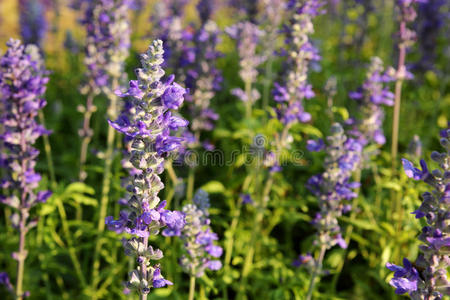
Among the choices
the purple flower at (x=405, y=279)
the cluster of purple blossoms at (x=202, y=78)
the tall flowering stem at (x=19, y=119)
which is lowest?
the purple flower at (x=405, y=279)

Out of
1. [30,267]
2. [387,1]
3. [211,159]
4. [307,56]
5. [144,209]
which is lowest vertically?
[30,267]

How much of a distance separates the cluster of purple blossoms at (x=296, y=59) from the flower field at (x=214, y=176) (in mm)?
18

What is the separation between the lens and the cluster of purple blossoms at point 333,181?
3688mm

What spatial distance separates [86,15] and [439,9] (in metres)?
5.87

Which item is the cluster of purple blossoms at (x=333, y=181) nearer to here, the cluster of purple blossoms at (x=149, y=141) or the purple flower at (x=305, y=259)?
the purple flower at (x=305, y=259)

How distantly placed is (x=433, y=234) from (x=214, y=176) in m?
3.95

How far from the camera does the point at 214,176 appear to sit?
6.29 m

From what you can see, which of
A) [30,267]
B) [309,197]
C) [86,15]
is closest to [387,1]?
[309,197]

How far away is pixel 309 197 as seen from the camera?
525 centimetres

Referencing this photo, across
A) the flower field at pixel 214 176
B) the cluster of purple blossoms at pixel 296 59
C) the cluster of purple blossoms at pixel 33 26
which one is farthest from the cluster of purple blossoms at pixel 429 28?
the cluster of purple blossoms at pixel 33 26

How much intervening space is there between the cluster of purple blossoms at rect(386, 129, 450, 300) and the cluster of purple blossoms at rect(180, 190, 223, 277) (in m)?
1.38

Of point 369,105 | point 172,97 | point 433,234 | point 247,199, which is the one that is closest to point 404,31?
point 369,105

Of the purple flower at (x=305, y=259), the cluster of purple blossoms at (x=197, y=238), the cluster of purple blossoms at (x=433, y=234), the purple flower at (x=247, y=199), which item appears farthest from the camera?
the purple flower at (x=247, y=199)

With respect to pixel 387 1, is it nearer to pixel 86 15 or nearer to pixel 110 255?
pixel 86 15
